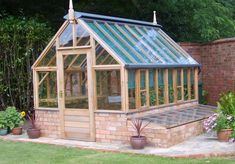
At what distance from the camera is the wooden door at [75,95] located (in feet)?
33.1

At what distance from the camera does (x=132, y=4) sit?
16828 millimetres

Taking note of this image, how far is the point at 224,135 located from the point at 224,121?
0.35 metres

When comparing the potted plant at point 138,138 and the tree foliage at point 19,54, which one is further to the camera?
the tree foliage at point 19,54

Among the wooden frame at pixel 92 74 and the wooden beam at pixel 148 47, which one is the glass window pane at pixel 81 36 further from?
the wooden beam at pixel 148 47

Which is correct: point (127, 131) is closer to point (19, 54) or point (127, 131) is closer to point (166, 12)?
point (19, 54)

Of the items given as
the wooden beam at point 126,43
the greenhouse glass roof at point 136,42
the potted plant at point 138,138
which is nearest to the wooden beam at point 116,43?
the greenhouse glass roof at point 136,42

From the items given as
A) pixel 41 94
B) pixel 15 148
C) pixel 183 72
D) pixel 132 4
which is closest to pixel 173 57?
pixel 183 72

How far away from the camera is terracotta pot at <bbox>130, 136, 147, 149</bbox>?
9000 millimetres

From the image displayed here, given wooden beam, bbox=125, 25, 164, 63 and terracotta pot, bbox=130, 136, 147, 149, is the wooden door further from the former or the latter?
wooden beam, bbox=125, 25, 164, 63

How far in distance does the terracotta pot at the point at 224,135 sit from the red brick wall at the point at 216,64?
172 inches

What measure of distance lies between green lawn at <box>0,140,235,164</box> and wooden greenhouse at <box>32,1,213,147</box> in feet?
3.23

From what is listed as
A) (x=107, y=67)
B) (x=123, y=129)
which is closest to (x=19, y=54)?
(x=107, y=67)

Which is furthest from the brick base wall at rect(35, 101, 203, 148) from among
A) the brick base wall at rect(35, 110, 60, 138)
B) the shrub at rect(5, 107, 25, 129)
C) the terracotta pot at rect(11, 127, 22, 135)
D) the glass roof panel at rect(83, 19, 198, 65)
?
the glass roof panel at rect(83, 19, 198, 65)

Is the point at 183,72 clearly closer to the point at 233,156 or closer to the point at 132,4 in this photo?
the point at 233,156
